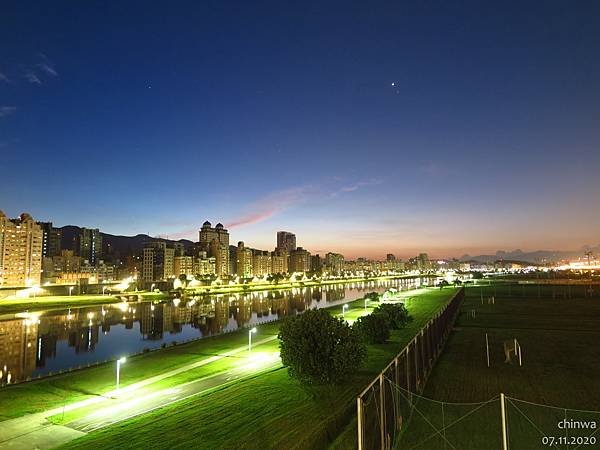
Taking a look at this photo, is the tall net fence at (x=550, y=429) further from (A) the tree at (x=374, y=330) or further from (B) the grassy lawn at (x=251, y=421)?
(A) the tree at (x=374, y=330)

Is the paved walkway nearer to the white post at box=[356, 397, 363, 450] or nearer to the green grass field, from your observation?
the green grass field

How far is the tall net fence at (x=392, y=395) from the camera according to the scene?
36.3 ft

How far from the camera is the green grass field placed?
13.6 m

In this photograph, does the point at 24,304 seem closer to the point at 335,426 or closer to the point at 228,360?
the point at 228,360

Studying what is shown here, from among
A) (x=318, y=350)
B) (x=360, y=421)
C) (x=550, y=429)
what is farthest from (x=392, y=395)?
(x=318, y=350)

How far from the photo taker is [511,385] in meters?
20.0

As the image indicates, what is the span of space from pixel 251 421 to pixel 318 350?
424cm

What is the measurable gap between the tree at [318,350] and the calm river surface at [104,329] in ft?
86.9

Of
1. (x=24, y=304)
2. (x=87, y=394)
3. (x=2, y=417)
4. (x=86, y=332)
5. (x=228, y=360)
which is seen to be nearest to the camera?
(x=2, y=417)

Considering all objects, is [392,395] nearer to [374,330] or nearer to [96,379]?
[374,330]

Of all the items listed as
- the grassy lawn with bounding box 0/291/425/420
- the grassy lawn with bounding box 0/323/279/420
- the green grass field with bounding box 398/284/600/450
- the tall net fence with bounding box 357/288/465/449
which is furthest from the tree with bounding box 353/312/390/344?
the grassy lawn with bounding box 0/323/279/420

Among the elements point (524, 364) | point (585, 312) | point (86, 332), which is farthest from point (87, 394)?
point (585, 312)

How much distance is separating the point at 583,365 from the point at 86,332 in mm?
57658

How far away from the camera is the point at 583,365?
24.1 meters
